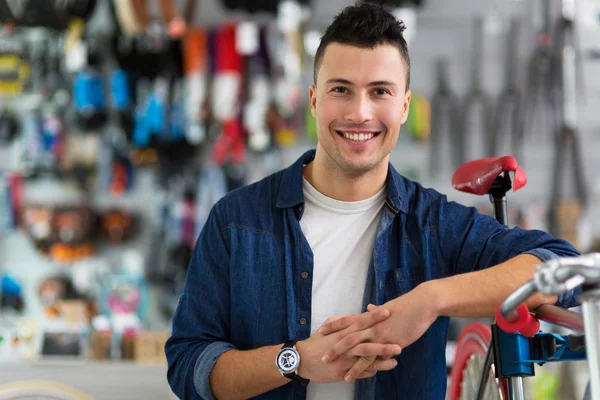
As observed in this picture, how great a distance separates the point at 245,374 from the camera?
1674mm

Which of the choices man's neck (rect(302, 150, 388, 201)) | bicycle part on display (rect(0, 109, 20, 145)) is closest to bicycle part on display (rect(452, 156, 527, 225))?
man's neck (rect(302, 150, 388, 201))

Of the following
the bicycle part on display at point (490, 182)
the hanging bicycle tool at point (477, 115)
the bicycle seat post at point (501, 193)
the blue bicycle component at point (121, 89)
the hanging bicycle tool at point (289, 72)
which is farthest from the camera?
the hanging bicycle tool at point (477, 115)

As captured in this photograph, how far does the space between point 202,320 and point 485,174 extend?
0.80m

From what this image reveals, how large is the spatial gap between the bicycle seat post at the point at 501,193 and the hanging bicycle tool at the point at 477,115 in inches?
123

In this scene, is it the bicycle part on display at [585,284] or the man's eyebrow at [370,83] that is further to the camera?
the man's eyebrow at [370,83]

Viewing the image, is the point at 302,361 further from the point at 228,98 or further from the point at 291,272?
the point at 228,98

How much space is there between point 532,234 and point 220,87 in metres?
3.43

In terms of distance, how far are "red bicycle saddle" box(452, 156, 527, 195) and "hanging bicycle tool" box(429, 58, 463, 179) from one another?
3.04 m

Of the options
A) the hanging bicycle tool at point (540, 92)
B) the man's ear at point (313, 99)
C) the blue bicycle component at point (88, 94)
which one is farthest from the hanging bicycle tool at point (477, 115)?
the man's ear at point (313, 99)

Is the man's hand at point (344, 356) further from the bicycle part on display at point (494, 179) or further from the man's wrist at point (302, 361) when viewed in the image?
the bicycle part on display at point (494, 179)

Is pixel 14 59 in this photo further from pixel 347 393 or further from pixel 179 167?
pixel 347 393

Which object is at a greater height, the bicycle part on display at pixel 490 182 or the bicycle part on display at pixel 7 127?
the bicycle part on display at pixel 7 127

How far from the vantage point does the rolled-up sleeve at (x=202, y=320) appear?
174cm

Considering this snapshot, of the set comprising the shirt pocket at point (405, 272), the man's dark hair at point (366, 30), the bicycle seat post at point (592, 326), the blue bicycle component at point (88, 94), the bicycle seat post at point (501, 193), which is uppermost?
the blue bicycle component at point (88, 94)
